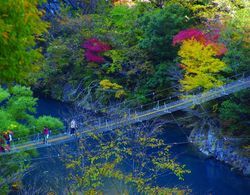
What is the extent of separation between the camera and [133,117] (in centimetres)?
1358

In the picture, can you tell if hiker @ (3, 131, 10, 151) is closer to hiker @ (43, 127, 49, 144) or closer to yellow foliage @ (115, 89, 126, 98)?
hiker @ (43, 127, 49, 144)

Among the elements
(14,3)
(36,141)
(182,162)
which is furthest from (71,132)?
(14,3)

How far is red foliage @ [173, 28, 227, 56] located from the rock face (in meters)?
2.93

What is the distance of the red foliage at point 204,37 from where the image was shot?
15219 millimetres

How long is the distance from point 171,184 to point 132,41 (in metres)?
9.16

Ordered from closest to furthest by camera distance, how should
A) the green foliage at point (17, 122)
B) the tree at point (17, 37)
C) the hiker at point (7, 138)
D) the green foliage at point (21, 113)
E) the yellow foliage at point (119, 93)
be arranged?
the tree at point (17, 37), the hiker at point (7, 138), the green foliage at point (17, 122), the green foliage at point (21, 113), the yellow foliage at point (119, 93)

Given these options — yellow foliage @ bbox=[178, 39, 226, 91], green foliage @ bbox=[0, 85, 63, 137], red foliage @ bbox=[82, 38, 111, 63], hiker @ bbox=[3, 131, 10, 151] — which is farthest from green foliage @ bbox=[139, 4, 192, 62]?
hiker @ bbox=[3, 131, 10, 151]

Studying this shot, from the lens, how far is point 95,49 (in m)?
20.3

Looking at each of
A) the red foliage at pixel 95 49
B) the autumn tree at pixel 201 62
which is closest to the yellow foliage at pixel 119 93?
the red foliage at pixel 95 49

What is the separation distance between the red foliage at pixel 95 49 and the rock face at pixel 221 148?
255 inches

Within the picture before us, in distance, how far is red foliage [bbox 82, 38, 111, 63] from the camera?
20.3 metres

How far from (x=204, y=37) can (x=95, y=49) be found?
6185mm

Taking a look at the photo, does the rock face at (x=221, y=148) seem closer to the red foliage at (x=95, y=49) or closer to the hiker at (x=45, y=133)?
the hiker at (x=45, y=133)

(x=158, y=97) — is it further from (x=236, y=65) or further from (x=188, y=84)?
(x=236, y=65)
